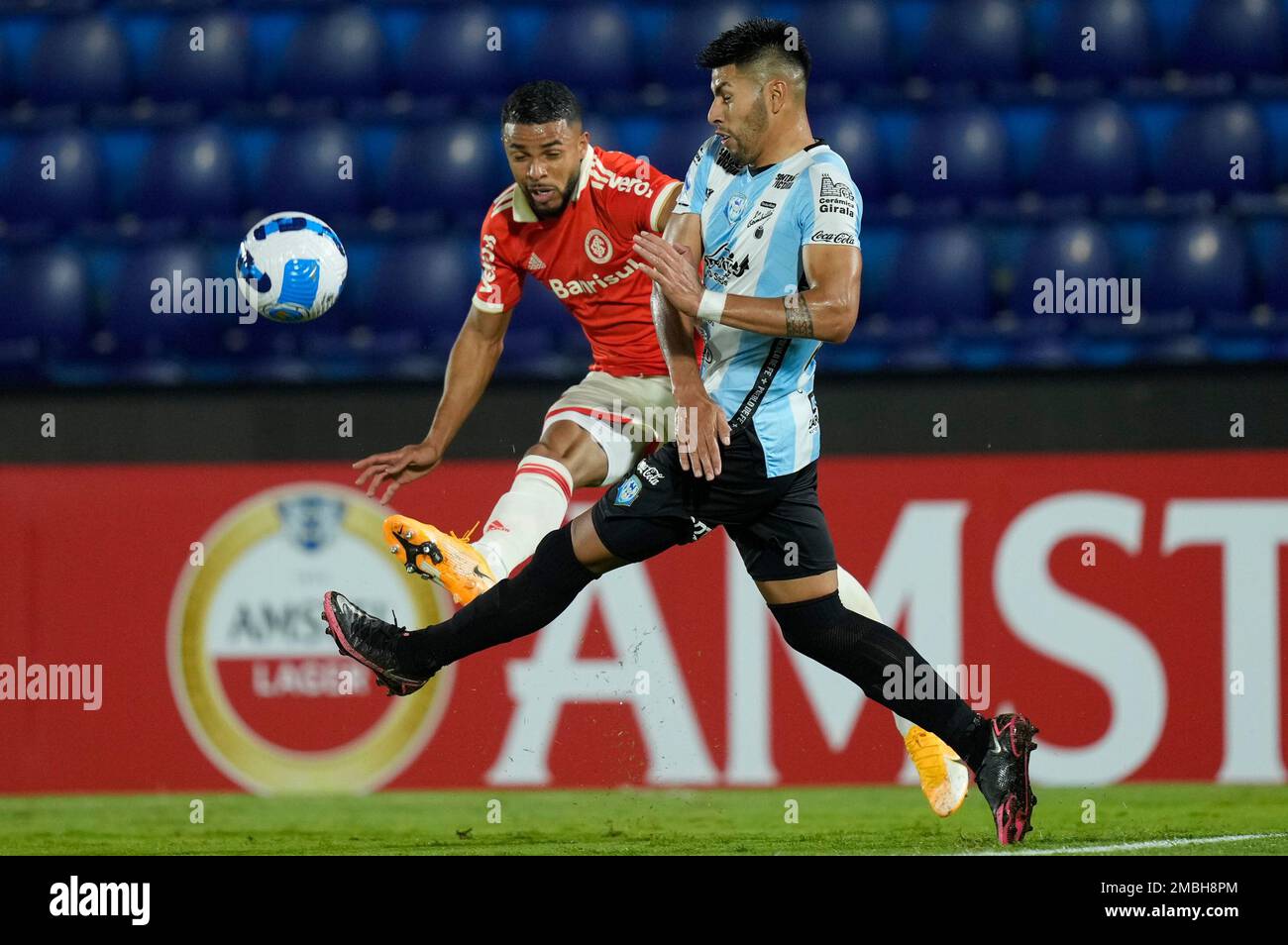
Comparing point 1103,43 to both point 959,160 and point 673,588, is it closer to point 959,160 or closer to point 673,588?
point 959,160

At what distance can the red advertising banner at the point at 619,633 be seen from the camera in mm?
6902

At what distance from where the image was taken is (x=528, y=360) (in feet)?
24.9

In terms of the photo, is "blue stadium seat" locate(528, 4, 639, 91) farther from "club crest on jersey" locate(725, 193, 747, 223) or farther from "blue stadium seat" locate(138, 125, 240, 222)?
"club crest on jersey" locate(725, 193, 747, 223)

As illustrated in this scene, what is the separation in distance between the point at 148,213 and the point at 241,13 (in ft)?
4.16

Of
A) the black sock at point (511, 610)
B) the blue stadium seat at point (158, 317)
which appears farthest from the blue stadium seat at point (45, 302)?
the black sock at point (511, 610)

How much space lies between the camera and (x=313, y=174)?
8422 mm

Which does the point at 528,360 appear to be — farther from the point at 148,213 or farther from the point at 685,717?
the point at 148,213

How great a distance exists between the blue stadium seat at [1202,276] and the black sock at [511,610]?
3939 mm

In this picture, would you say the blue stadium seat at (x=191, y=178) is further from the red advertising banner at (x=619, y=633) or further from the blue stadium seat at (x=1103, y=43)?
the blue stadium seat at (x=1103, y=43)

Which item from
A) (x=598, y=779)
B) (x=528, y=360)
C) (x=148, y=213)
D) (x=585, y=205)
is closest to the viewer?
(x=585, y=205)

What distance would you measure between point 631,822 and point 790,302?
2.53 m

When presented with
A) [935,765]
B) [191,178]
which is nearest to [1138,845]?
[935,765]

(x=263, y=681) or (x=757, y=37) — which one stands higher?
(x=757, y=37)

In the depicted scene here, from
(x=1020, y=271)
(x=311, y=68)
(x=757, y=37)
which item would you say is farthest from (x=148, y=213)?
(x=757, y=37)
